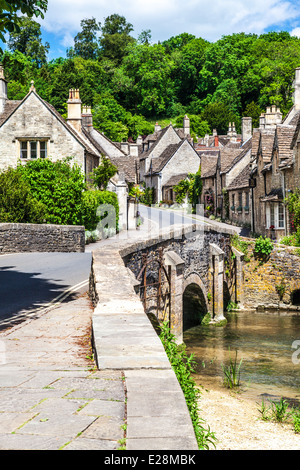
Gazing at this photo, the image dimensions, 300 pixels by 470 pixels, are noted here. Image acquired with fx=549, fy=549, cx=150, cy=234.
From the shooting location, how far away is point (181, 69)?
373 feet

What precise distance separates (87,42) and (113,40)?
19.7 ft

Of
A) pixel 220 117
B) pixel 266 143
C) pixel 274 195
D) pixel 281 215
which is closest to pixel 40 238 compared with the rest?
pixel 274 195

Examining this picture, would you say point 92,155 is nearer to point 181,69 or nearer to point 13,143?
point 13,143

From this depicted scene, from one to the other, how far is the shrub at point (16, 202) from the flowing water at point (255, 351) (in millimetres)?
9378

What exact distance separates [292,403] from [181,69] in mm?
105253

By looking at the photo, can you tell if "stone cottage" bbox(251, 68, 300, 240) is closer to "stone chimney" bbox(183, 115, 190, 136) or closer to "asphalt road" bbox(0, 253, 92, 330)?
"asphalt road" bbox(0, 253, 92, 330)

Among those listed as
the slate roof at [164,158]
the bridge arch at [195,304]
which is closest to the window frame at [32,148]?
the bridge arch at [195,304]

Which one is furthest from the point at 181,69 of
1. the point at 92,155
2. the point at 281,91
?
the point at 92,155

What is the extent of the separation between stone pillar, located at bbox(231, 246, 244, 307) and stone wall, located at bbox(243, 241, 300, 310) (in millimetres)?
305

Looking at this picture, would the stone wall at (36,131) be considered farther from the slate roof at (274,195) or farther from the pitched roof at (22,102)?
the slate roof at (274,195)

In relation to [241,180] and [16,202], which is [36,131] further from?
[241,180]

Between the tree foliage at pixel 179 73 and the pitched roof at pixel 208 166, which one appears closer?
the pitched roof at pixel 208 166

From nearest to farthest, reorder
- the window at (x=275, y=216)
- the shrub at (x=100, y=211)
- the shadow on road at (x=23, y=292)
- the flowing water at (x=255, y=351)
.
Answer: the shadow on road at (x=23, y=292) → the flowing water at (x=255, y=351) → the shrub at (x=100, y=211) → the window at (x=275, y=216)

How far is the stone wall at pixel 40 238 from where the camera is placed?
77.4ft
